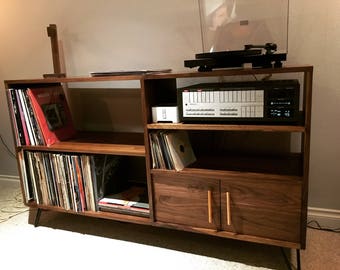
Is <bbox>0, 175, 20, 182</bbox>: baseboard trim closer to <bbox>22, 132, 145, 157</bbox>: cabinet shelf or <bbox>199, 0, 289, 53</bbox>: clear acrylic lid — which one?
<bbox>22, 132, 145, 157</bbox>: cabinet shelf

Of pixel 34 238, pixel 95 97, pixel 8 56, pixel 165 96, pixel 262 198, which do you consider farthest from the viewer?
pixel 8 56

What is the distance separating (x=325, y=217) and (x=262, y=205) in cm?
56

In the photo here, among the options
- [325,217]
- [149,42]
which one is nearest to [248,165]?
[325,217]

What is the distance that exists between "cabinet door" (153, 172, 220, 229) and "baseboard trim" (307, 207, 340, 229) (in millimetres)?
603

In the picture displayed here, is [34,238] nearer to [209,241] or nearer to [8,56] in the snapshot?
[209,241]

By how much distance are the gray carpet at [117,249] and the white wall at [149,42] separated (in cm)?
52

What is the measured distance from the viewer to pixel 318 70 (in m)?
1.50

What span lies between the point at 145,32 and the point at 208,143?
728mm

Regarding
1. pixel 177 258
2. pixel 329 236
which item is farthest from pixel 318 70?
pixel 177 258

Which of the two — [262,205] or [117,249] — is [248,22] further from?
[117,249]

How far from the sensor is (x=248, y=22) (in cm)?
149

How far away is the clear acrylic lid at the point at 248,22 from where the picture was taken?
1.46 metres

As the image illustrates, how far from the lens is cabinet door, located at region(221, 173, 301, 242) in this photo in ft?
4.14

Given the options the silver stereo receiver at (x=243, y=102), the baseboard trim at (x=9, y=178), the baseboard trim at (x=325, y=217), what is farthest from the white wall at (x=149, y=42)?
the baseboard trim at (x=9, y=178)
